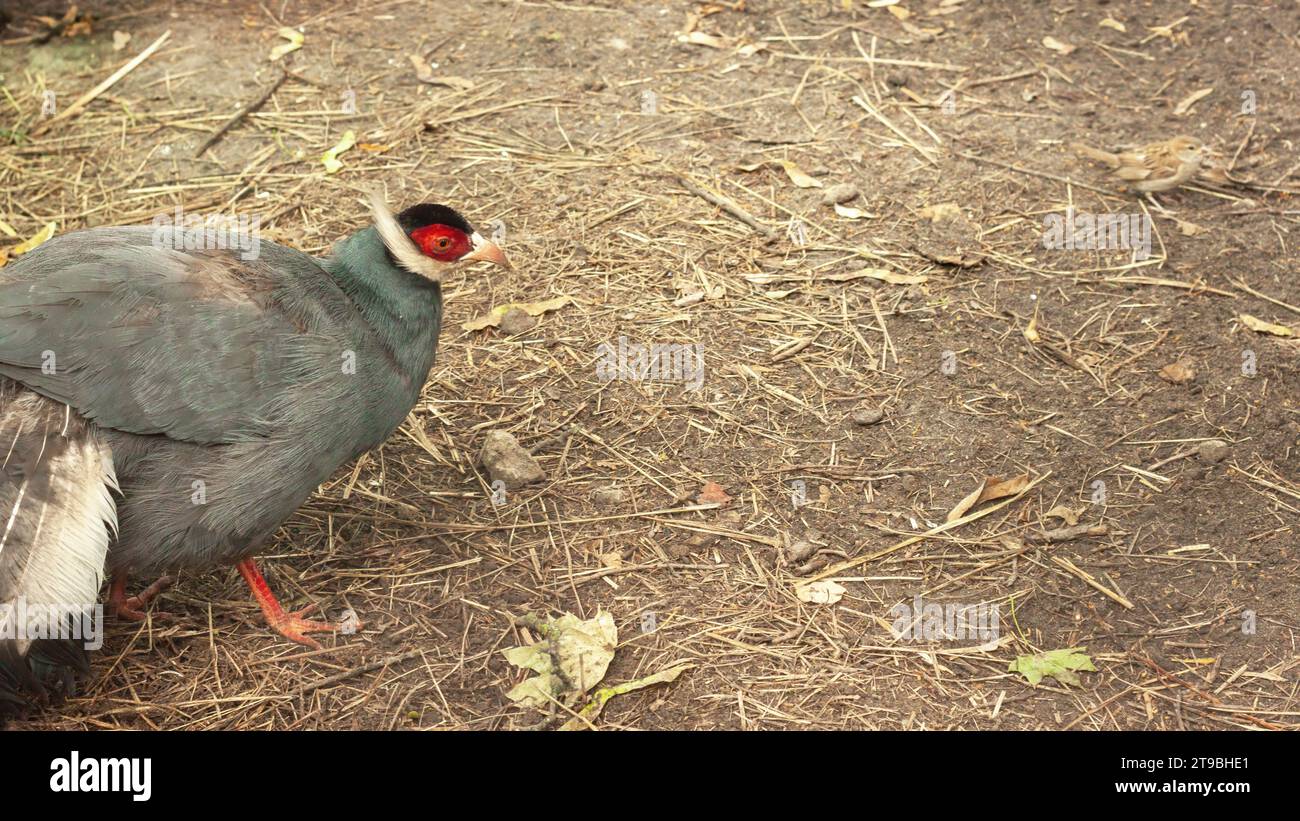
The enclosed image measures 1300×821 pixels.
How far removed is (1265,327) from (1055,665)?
81.3 inches

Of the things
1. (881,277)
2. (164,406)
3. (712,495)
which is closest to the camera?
(164,406)

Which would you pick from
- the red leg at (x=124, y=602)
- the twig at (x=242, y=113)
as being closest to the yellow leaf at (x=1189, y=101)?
the twig at (x=242, y=113)

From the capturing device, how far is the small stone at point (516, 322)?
4738mm

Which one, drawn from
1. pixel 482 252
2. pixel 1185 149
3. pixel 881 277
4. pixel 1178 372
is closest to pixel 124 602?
pixel 482 252

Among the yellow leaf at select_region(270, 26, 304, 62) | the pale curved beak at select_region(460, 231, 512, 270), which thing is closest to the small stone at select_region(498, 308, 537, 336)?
the pale curved beak at select_region(460, 231, 512, 270)

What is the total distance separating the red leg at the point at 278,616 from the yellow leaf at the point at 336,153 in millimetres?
2461

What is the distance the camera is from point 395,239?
12.1 feet

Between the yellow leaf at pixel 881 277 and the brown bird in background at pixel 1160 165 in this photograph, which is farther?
the brown bird in background at pixel 1160 165

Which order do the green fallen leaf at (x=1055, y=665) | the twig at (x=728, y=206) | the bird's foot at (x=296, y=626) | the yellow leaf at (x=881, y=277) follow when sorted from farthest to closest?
1. the twig at (x=728, y=206)
2. the yellow leaf at (x=881, y=277)
3. the bird's foot at (x=296, y=626)
4. the green fallen leaf at (x=1055, y=665)

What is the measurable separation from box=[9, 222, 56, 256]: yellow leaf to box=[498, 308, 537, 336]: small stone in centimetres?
204

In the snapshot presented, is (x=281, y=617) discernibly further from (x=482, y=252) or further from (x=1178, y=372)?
(x=1178, y=372)

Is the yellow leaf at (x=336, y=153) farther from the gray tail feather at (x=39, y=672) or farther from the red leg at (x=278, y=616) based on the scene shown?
the gray tail feather at (x=39, y=672)

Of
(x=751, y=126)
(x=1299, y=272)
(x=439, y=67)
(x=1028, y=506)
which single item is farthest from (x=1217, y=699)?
(x=439, y=67)

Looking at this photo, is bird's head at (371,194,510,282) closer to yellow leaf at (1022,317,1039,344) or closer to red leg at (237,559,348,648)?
red leg at (237,559,348,648)
